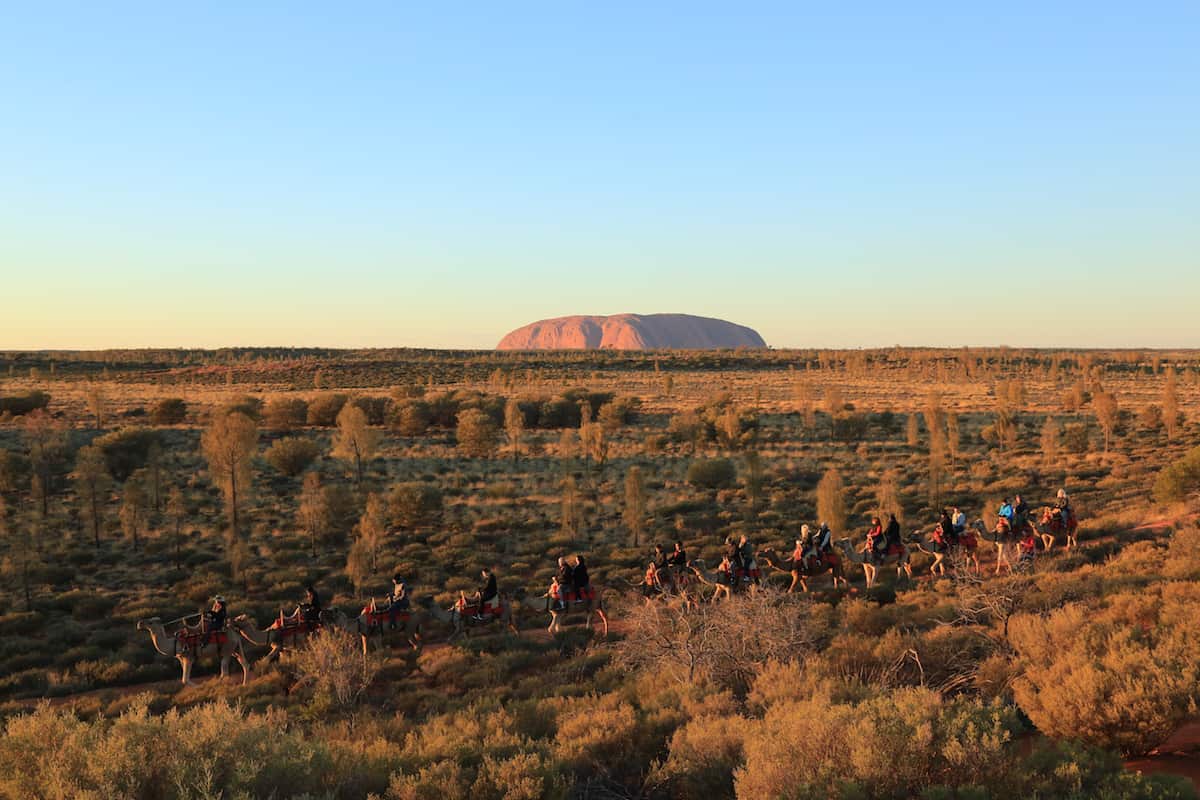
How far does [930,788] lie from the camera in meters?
6.46

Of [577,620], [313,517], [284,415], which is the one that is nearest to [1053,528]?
[577,620]

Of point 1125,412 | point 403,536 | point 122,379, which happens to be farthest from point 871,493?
point 122,379

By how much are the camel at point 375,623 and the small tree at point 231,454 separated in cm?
1280

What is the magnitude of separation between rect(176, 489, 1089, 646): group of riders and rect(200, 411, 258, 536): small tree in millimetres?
10194

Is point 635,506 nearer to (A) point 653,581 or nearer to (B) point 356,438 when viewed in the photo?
(A) point 653,581

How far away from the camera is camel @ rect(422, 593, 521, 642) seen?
16156 mm

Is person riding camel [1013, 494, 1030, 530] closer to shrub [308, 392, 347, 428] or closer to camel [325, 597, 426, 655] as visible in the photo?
camel [325, 597, 426, 655]

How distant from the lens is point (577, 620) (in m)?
18.2

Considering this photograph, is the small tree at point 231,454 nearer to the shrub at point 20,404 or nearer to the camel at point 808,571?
the camel at point 808,571

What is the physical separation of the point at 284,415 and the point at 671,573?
3837cm

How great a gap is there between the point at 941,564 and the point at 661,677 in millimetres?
10900

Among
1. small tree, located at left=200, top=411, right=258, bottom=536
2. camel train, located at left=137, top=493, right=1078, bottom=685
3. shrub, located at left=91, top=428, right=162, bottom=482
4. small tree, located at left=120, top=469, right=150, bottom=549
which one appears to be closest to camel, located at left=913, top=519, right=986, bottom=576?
camel train, located at left=137, top=493, right=1078, bottom=685

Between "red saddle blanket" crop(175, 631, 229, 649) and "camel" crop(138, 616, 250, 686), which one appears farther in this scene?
"red saddle blanket" crop(175, 631, 229, 649)

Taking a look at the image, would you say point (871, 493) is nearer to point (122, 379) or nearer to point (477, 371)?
point (477, 371)
